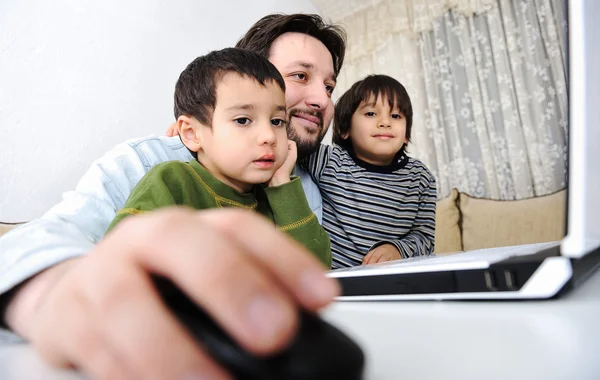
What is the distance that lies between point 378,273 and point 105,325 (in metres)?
0.32

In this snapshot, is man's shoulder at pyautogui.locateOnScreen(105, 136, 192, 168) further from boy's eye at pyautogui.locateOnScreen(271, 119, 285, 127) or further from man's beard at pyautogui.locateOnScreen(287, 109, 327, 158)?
man's beard at pyautogui.locateOnScreen(287, 109, 327, 158)

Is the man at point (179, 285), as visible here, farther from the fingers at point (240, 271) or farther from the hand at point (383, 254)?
the hand at point (383, 254)

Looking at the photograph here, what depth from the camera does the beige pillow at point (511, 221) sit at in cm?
243

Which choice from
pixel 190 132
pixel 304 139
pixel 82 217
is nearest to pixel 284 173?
pixel 190 132

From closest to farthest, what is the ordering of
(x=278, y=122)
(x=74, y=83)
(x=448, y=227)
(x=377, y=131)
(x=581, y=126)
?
(x=581, y=126), (x=278, y=122), (x=377, y=131), (x=74, y=83), (x=448, y=227)

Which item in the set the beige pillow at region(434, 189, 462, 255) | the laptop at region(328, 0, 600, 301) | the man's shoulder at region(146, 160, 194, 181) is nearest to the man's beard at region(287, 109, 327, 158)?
the man's shoulder at region(146, 160, 194, 181)

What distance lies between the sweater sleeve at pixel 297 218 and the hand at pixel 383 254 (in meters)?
0.32

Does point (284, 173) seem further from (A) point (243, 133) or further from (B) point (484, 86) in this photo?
(B) point (484, 86)

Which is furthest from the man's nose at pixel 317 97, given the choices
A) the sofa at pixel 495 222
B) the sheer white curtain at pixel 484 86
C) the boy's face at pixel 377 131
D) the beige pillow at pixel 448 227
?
the sheer white curtain at pixel 484 86

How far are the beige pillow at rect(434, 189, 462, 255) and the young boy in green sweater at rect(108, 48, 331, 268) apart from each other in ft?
6.44

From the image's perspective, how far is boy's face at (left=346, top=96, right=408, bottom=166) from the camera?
1.62 metres

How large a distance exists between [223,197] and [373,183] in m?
0.75

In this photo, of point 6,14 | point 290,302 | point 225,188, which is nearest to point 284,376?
point 290,302

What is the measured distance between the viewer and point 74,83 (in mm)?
1904
